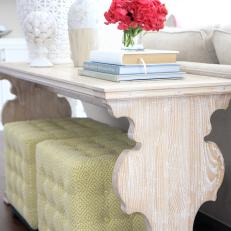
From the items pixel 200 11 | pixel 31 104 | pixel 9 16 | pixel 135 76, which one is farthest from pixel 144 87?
pixel 9 16

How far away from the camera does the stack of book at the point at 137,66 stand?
1.39 m

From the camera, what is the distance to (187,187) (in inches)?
56.3

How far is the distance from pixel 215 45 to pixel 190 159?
0.50 metres

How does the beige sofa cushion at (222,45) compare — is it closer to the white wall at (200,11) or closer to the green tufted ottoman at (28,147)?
the green tufted ottoman at (28,147)

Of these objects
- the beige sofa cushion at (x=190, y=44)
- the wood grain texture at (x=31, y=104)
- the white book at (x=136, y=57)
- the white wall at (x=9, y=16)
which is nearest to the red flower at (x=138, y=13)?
the white book at (x=136, y=57)

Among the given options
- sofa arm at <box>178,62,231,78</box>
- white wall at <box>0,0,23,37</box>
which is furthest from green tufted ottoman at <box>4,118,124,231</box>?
white wall at <box>0,0,23,37</box>

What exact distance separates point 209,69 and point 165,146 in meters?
0.37

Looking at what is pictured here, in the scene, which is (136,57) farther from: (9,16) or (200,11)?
(9,16)

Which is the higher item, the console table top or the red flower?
the red flower

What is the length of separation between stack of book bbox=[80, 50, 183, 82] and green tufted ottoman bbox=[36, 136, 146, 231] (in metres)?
0.28

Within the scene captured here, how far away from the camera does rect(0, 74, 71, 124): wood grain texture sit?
2.51m

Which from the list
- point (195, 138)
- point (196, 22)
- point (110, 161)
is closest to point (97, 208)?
point (110, 161)

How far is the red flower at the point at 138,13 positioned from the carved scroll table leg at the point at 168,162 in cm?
30

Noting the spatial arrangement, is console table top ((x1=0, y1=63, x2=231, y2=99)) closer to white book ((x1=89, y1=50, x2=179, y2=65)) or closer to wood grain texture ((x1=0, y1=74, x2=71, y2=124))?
white book ((x1=89, y1=50, x2=179, y2=65))
